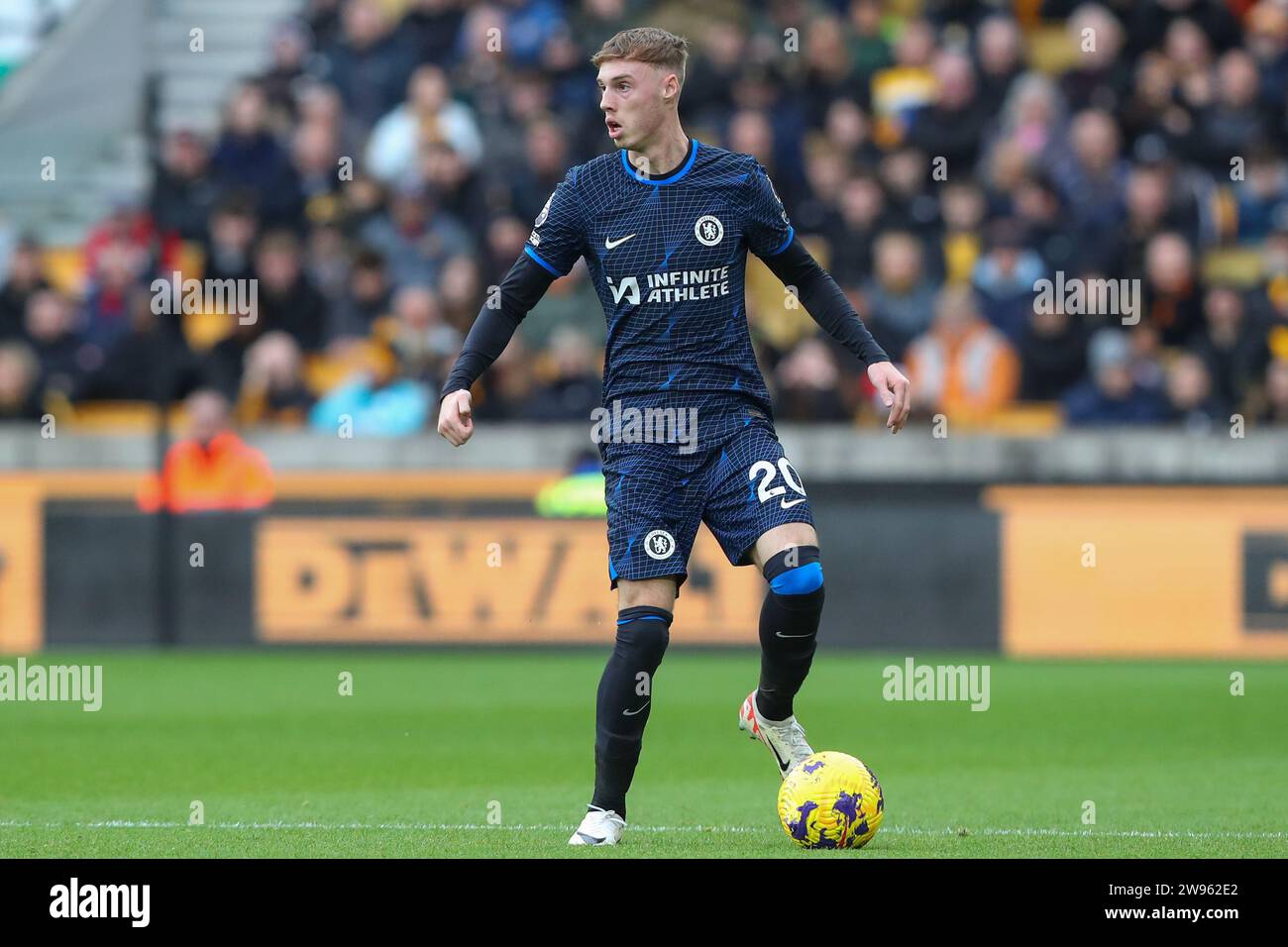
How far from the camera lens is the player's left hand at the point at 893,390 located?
691 centimetres

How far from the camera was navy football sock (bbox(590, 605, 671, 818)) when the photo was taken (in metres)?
6.88

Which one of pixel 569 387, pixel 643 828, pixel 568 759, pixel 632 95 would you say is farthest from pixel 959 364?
pixel 632 95

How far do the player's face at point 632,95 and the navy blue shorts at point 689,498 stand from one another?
3.22 feet

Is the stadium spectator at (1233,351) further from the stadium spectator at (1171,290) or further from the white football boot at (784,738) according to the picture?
the white football boot at (784,738)

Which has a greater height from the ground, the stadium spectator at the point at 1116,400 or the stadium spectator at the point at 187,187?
the stadium spectator at the point at 187,187

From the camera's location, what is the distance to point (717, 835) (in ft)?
23.7

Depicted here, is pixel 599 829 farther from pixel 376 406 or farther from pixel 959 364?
pixel 376 406

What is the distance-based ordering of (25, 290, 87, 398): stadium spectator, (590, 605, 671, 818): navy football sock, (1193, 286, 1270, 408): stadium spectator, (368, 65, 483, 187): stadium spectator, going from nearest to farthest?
1. (590, 605, 671, 818): navy football sock
2. (1193, 286, 1270, 408): stadium spectator
3. (25, 290, 87, 398): stadium spectator
4. (368, 65, 483, 187): stadium spectator

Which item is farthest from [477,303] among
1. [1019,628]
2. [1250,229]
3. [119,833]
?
[119,833]

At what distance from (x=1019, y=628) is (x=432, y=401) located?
4.39 m

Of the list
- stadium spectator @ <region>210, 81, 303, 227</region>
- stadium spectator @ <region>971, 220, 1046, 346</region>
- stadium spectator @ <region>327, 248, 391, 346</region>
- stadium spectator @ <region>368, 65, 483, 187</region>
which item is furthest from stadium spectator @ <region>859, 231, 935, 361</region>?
stadium spectator @ <region>210, 81, 303, 227</region>

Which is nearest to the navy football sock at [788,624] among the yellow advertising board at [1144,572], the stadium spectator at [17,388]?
the yellow advertising board at [1144,572]

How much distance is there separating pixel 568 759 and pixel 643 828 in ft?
7.98

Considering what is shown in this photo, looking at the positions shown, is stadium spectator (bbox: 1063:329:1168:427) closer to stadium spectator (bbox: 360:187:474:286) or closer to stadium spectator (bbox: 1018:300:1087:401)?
stadium spectator (bbox: 1018:300:1087:401)
